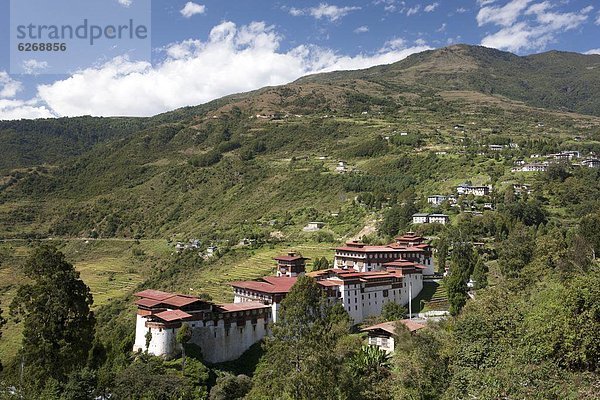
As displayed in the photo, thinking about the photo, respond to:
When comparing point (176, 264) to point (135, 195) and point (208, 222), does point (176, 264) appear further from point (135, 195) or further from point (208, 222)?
point (135, 195)

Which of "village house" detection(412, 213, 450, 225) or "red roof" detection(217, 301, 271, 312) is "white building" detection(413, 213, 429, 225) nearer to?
"village house" detection(412, 213, 450, 225)

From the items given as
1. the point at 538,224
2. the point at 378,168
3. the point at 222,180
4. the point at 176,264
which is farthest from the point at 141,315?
the point at 222,180

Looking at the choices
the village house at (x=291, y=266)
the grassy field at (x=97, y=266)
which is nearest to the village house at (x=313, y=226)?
the grassy field at (x=97, y=266)

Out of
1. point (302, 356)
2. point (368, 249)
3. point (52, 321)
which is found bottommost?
point (302, 356)

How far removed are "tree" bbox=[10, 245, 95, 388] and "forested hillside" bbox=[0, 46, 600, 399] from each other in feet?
0.30

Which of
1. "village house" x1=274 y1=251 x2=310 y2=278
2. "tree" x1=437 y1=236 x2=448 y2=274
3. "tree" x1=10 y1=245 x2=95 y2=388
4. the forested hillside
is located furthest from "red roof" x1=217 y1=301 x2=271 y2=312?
"tree" x1=437 y1=236 x2=448 y2=274

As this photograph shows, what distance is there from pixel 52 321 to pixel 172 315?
10.8 meters

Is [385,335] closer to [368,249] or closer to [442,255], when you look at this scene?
[368,249]

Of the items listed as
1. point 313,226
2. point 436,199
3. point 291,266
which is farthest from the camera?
point 313,226

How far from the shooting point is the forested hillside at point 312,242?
25.9 m

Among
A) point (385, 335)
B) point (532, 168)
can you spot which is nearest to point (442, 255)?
point (385, 335)

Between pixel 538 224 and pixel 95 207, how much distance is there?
346 ft

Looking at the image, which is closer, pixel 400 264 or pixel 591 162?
pixel 400 264

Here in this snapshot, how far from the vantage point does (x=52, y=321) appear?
2833 cm
